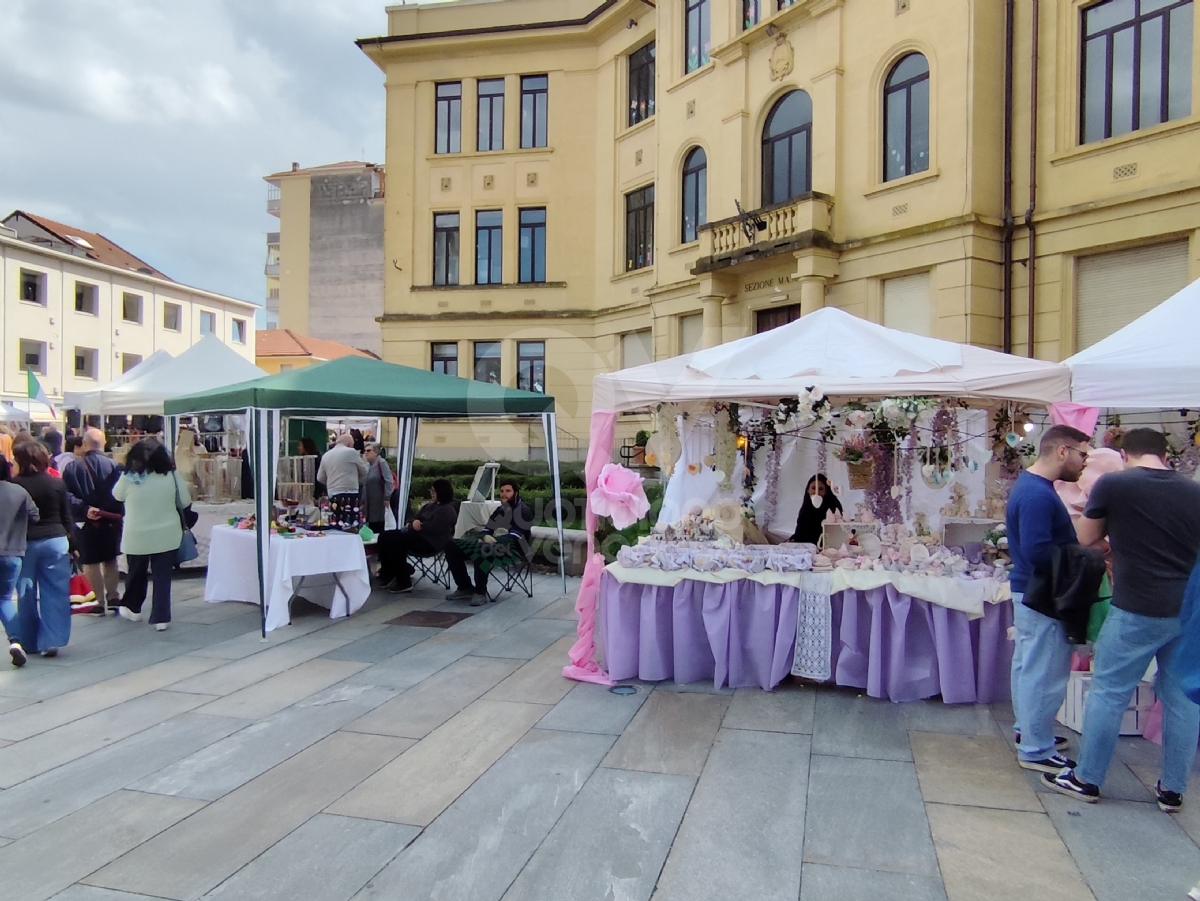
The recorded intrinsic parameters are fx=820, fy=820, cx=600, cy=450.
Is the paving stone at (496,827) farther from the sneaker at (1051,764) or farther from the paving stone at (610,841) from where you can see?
the sneaker at (1051,764)

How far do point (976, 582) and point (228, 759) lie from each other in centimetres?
447

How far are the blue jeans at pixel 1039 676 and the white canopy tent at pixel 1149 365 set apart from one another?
1.94 m

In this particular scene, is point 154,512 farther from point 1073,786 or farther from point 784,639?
point 1073,786

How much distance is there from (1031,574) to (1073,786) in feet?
3.22

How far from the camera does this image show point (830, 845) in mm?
3387

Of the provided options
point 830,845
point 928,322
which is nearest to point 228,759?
point 830,845

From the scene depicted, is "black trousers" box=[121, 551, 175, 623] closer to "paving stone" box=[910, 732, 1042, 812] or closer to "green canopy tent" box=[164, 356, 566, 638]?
"green canopy tent" box=[164, 356, 566, 638]

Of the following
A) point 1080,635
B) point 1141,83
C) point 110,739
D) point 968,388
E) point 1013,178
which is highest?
point 1141,83

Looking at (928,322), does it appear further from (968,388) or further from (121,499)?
(121,499)

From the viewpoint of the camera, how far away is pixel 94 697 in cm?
534

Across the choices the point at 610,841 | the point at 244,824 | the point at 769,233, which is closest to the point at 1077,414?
the point at 610,841

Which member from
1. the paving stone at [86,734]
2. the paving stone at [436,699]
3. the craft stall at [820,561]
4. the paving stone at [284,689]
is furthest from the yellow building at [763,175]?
the paving stone at [86,734]

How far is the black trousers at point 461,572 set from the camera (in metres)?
8.32

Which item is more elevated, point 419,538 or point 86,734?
point 419,538
